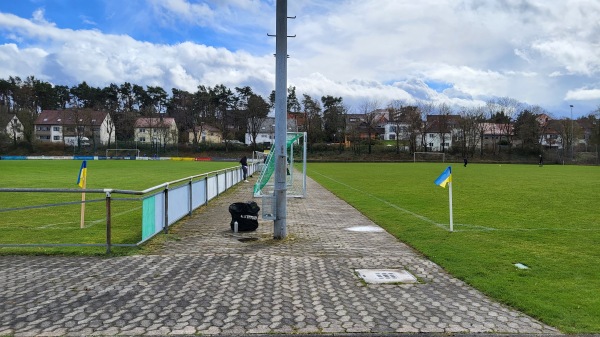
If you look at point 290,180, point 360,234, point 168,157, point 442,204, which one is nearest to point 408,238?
point 360,234

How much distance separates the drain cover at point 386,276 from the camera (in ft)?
20.6

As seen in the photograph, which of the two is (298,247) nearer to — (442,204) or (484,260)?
(484,260)

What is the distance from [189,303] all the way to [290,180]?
18871 mm

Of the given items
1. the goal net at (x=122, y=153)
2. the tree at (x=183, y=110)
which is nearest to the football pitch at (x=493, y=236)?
the goal net at (x=122, y=153)

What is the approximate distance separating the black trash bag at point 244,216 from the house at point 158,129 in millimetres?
82070

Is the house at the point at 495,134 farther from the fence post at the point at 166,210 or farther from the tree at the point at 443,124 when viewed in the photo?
the fence post at the point at 166,210

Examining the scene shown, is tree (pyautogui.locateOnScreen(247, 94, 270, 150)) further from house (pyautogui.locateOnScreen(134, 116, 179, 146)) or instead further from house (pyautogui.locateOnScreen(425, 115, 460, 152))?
house (pyautogui.locateOnScreen(425, 115, 460, 152))

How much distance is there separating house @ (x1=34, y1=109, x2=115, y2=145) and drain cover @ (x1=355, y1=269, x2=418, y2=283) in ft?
295

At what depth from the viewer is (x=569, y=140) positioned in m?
91.2

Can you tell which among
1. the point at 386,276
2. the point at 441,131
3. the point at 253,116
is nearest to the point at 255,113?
the point at 253,116

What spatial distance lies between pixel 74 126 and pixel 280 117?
9309 centimetres

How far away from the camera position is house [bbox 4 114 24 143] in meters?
83.7

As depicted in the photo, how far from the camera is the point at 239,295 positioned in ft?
17.9

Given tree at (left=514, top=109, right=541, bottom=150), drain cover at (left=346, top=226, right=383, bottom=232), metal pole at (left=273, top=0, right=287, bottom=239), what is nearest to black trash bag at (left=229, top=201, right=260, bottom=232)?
metal pole at (left=273, top=0, right=287, bottom=239)
